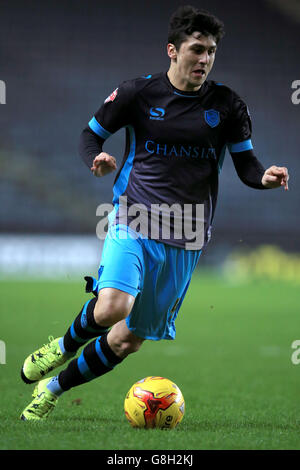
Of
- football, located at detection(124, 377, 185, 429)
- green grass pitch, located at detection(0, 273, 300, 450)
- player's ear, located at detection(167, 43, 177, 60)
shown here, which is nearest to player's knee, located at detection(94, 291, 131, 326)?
football, located at detection(124, 377, 185, 429)

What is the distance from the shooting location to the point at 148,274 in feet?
12.3

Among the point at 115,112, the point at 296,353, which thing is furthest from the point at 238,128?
the point at 296,353

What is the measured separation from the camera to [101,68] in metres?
23.2

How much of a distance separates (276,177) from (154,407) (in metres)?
1.37

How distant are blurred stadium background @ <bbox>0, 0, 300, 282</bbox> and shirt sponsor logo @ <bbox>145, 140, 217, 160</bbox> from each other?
16.5 meters

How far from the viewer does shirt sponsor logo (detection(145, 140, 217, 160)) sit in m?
3.80

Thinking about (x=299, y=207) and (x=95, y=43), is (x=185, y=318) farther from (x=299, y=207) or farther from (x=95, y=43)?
(x=95, y=43)

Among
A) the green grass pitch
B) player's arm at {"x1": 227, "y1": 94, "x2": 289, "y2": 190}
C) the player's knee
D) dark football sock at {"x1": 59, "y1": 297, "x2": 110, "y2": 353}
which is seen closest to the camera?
the green grass pitch

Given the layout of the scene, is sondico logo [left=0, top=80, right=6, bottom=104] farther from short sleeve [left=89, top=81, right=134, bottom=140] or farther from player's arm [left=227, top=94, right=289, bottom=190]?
player's arm [left=227, top=94, right=289, bottom=190]

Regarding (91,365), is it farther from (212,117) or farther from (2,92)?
(2,92)

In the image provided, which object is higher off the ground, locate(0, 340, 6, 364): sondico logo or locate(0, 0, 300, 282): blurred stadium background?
locate(0, 0, 300, 282): blurred stadium background

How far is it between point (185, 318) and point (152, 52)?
13791 millimetres

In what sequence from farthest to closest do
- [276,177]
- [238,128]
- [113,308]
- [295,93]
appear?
[295,93] < [238,128] < [276,177] < [113,308]
